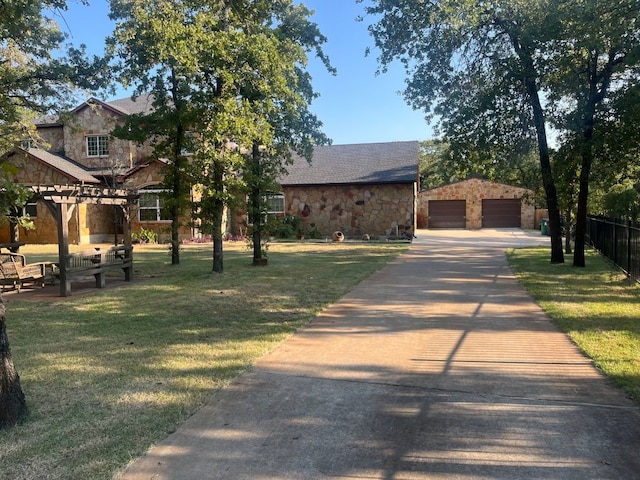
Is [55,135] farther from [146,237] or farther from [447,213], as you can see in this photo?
[447,213]

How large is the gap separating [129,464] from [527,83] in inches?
569

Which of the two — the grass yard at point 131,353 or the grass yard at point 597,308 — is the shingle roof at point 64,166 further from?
the grass yard at point 597,308

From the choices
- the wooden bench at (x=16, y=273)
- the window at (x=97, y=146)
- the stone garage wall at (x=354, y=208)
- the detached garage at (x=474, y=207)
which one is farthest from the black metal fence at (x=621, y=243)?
the window at (x=97, y=146)

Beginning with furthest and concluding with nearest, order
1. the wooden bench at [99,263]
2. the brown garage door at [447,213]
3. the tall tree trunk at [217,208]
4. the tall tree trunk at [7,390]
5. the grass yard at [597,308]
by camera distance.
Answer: the brown garage door at [447,213]
the tall tree trunk at [217,208]
the wooden bench at [99,263]
the grass yard at [597,308]
the tall tree trunk at [7,390]

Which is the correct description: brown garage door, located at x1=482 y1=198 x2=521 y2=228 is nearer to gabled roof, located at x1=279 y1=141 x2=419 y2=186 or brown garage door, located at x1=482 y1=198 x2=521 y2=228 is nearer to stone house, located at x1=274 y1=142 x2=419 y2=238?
gabled roof, located at x1=279 y1=141 x2=419 y2=186

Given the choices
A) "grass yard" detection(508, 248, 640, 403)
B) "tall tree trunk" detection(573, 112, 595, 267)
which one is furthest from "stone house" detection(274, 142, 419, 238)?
"grass yard" detection(508, 248, 640, 403)

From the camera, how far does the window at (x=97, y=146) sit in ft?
89.9

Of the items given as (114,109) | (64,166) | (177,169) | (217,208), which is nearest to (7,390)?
(217,208)

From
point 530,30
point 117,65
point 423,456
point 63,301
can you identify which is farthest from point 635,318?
point 117,65

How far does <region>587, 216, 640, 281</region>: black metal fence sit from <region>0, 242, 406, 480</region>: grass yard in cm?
606

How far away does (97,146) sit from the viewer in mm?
27531

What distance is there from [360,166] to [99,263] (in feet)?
64.4

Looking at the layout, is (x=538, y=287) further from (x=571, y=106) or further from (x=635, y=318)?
(x=571, y=106)

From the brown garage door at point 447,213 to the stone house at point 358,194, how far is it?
9.05 metres
